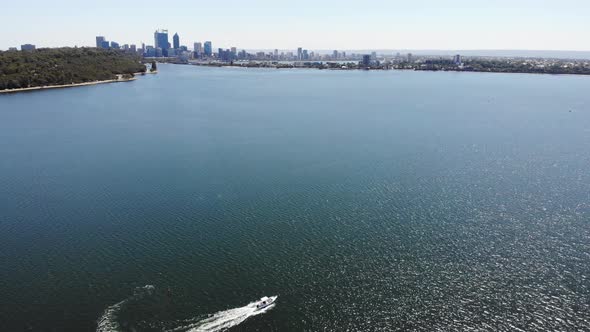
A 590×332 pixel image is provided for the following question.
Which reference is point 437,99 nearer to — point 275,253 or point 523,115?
point 523,115

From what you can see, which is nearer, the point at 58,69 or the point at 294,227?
the point at 294,227

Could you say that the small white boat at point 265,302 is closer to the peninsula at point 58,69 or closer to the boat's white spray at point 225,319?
the boat's white spray at point 225,319

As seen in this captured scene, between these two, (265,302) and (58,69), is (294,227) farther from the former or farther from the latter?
(58,69)

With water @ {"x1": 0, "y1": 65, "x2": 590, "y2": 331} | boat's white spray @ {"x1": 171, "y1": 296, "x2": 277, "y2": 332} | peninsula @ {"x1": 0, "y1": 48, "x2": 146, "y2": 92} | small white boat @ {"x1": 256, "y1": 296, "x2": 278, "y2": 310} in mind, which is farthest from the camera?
peninsula @ {"x1": 0, "y1": 48, "x2": 146, "y2": 92}

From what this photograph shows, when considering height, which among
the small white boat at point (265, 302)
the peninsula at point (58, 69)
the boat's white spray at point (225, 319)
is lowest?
the boat's white spray at point (225, 319)

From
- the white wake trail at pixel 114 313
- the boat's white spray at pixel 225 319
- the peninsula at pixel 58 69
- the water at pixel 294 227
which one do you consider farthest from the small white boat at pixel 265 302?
the peninsula at pixel 58 69

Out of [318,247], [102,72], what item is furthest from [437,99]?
[102,72]

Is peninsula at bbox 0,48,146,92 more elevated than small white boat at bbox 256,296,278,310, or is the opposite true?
peninsula at bbox 0,48,146,92

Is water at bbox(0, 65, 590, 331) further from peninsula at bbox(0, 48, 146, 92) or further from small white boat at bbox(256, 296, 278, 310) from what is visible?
peninsula at bbox(0, 48, 146, 92)

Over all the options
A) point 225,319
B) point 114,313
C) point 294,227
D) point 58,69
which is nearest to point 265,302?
point 225,319

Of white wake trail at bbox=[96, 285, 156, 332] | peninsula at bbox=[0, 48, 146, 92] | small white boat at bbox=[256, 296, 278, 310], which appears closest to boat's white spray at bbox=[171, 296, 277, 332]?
small white boat at bbox=[256, 296, 278, 310]
